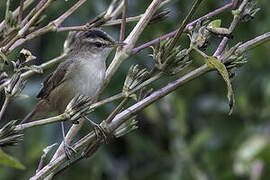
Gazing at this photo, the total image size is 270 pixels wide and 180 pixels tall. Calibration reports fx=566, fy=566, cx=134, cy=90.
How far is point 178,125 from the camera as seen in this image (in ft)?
17.2

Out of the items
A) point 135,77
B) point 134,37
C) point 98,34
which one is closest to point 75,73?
point 98,34

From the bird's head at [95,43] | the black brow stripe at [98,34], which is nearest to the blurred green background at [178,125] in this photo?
the bird's head at [95,43]

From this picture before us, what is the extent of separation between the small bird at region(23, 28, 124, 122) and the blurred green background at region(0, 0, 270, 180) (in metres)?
0.76

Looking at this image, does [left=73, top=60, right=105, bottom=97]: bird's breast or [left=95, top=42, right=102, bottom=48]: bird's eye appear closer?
[left=73, top=60, right=105, bottom=97]: bird's breast

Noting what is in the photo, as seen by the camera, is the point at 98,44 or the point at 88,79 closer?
the point at 88,79

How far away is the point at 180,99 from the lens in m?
5.41

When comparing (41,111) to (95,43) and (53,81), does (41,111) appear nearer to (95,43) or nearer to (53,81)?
(53,81)

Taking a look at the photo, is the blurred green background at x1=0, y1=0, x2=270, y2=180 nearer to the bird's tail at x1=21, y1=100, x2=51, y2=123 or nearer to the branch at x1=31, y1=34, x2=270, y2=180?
the bird's tail at x1=21, y1=100, x2=51, y2=123

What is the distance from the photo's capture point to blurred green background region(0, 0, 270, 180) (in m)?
5.02

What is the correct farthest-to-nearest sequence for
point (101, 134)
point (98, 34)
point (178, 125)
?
point (178, 125)
point (98, 34)
point (101, 134)

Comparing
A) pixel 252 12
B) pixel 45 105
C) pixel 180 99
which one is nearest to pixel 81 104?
pixel 252 12

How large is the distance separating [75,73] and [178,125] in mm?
1505

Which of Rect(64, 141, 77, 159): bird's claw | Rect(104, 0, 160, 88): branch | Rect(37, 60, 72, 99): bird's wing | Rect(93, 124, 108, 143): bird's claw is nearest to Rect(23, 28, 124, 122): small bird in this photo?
Rect(37, 60, 72, 99): bird's wing

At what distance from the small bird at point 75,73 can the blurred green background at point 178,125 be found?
765 millimetres
